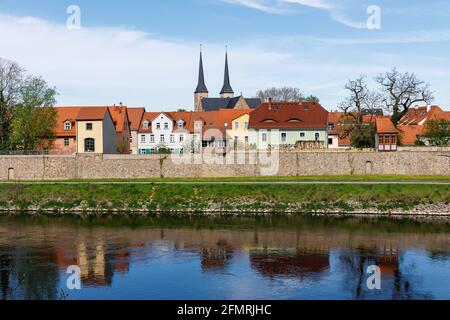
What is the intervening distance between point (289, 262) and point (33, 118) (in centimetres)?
4601

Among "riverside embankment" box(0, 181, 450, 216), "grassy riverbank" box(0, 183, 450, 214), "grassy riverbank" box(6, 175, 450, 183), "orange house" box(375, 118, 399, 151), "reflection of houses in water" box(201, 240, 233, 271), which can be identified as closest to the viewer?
"reflection of houses in water" box(201, 240, 233, 271)

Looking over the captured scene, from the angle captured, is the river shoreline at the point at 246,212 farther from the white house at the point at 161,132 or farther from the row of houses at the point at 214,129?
the white house at the point at 161,132

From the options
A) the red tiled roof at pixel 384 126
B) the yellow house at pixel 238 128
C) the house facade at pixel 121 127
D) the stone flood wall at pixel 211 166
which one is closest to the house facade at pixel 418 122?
the red tiled roof at pixel 384 126

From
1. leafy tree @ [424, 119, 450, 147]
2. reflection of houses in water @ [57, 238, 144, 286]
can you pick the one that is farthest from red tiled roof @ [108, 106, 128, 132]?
reflection of houses in water @ [57, 238, 144, 286]

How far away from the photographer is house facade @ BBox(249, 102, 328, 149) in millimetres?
69562

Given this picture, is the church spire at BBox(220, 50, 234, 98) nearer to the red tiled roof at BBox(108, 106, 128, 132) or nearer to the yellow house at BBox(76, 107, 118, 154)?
the red tiled roof at BBox(108, 106, 128, 132)

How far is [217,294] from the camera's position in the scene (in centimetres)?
2294

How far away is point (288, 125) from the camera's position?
228 feet

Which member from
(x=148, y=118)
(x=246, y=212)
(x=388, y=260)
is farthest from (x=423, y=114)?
(x=388, y=260)

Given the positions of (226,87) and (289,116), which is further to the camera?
(226,87)

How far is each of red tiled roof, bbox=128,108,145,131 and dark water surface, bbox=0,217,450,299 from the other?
124 ft

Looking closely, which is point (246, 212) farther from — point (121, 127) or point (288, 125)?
point (121, 127)

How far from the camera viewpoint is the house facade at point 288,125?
69562 mm

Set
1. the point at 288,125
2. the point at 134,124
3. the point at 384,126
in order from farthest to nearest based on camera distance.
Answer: the point at 134,124 → the point at 288,125 → the point at 384,126
